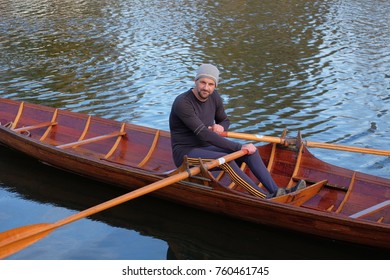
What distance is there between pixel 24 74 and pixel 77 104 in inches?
161

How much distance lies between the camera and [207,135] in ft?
25.7

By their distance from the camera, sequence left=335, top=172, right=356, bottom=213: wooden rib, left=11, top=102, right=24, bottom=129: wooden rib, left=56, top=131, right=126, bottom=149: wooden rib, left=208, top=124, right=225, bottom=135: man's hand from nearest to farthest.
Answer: left=335, top=172, right=356, bottom=213: wooden rib < left=208, top=124, right=225, bottom=135: man's hand < left=56, top=131, right=126, bottom=149: wooden rib < left=11, top=102, right=24, bottom=129: wooden rib

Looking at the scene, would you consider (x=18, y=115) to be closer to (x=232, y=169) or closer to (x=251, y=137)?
(x=251, y=137)

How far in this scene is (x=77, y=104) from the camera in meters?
14.7

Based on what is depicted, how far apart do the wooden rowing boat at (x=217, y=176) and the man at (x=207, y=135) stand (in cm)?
27

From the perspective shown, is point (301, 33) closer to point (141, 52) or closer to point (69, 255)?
point (141, 52)

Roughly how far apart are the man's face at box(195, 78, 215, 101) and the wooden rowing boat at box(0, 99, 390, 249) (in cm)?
97

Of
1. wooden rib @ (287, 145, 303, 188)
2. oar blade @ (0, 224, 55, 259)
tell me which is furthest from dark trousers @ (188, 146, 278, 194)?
oar blade @ (0, 224, 55, 259)

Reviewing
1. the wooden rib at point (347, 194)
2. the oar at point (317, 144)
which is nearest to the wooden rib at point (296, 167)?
the oar at point (317, 144)

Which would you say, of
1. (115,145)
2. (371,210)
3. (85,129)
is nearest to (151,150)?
(115,145)

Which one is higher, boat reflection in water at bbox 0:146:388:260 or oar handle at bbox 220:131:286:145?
oar handle at bbox 220:131:286:145

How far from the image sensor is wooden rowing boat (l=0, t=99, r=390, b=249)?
725 centimetres

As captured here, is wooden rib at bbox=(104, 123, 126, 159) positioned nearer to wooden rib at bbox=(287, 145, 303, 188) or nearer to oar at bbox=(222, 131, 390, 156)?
oar at bbox=(222, 131, 390, 156)
